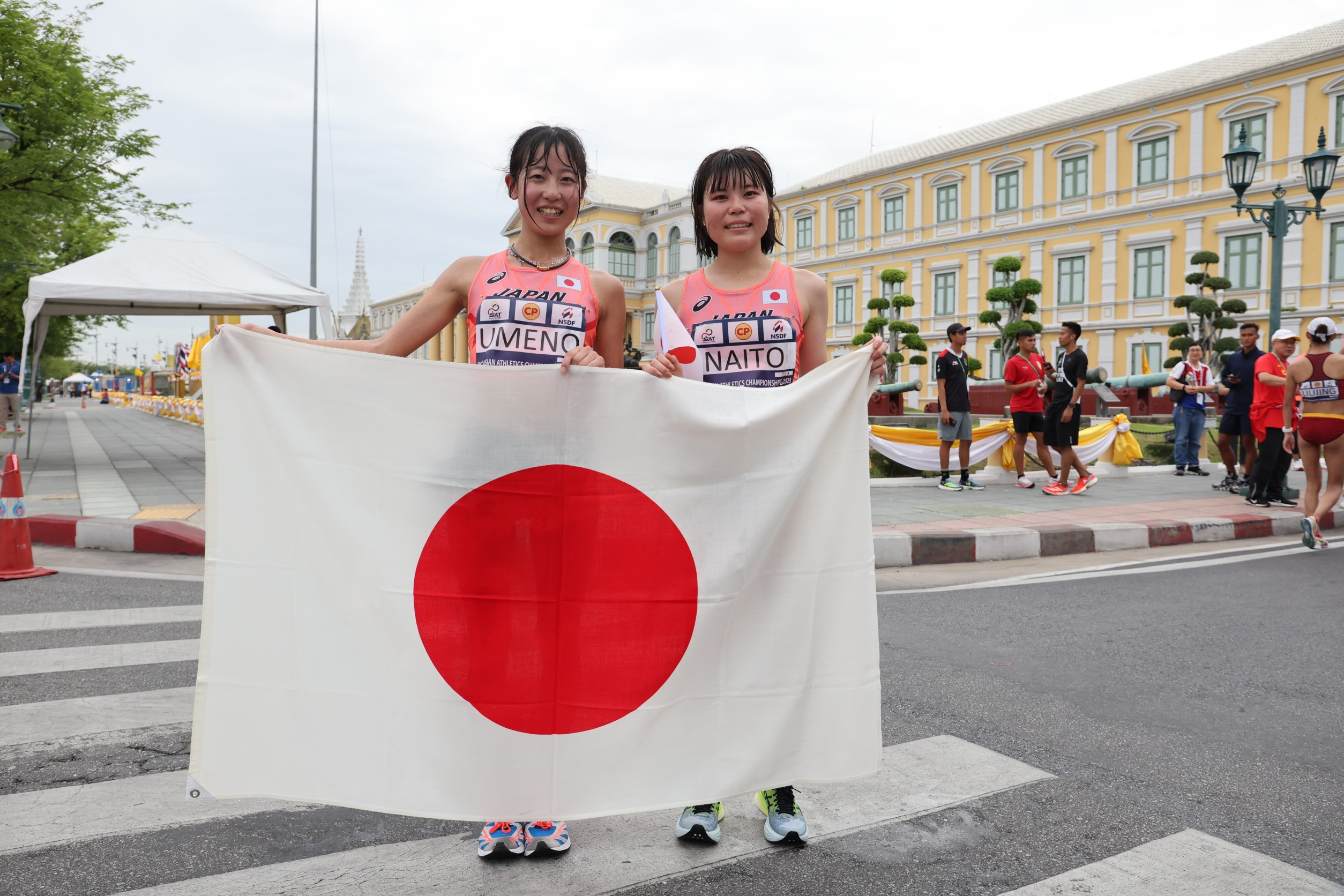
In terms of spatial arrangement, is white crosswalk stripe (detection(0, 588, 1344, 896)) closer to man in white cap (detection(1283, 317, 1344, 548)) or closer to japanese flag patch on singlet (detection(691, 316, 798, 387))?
japanese flag patch on singlet (detection(691, 316, 798, 387))

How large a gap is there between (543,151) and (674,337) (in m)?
0.62

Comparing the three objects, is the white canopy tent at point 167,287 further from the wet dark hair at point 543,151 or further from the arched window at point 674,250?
the arched window at point 674,250

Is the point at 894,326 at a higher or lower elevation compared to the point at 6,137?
higher

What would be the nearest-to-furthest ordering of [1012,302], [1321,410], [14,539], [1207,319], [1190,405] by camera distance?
[14,539]
[1321,410]
[1190,405]
[1207,319]
[1012,302]

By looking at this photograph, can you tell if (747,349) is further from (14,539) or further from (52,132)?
(52,132)

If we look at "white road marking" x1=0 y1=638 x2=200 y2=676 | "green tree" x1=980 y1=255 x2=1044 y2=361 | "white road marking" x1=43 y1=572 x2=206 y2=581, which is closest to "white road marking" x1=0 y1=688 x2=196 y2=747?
"white road marking" x1=0 y1=638 x2=200 y2=676

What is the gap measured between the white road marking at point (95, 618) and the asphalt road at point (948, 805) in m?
0.04

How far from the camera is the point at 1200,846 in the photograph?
257 cm

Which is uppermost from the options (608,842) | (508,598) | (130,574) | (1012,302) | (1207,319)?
(1012,302)

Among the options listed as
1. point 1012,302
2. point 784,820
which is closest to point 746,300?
point 784,820

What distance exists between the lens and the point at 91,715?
3615mm

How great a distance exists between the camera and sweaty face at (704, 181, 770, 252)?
2678 mm

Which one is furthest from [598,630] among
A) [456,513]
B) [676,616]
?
[456,513]

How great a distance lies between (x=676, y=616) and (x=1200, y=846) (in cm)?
158
